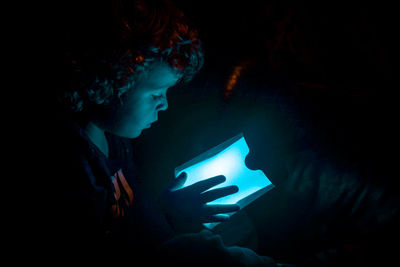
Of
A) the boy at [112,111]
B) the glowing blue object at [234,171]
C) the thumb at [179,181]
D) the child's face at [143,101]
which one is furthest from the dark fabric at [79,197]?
the glowing blue object at [234,171]

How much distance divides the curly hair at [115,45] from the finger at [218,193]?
57cm

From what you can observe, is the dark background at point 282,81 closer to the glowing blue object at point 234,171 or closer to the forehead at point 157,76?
the glowing blue object at point 234,171

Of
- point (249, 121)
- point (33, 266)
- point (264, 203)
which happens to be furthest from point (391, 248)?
point (33, 266)

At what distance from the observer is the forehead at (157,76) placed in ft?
3.33

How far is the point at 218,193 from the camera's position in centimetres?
96

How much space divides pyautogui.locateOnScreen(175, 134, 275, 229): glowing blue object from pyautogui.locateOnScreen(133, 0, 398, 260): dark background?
38 centimetres

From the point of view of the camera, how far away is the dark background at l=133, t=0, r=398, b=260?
4.49ft

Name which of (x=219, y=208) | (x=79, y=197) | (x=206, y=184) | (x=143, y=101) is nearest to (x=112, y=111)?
(x=143, y=101)

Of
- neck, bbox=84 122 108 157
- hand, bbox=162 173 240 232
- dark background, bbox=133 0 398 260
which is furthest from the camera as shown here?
dark background, bbox=133 0 398 260

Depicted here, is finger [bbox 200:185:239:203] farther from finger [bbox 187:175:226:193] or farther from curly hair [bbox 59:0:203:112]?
curly hair [bbox 59:0:203:112]

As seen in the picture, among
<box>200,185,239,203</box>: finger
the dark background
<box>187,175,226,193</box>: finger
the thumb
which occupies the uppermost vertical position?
the dark background

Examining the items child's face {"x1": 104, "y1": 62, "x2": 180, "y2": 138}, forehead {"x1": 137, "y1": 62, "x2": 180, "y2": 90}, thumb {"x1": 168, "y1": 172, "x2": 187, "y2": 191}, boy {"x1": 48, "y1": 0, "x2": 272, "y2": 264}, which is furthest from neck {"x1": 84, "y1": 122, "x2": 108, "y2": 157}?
thumb {"x1": 168, "y1": 172, "x2": 187, "y2": 191}

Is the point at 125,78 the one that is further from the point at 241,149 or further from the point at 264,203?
the point at 264,203

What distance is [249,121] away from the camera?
1539 mm
